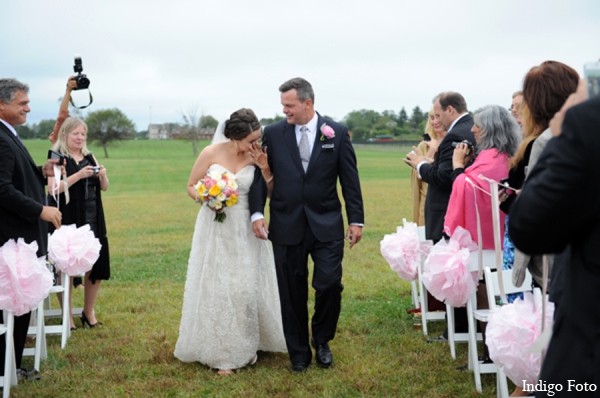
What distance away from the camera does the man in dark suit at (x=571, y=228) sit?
1910 millimetres

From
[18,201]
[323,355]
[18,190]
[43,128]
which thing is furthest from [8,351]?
[43,128]

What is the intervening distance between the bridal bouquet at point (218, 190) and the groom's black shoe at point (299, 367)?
1.62 m

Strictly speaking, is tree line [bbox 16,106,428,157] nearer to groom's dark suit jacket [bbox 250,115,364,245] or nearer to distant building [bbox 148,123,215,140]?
distant building [bbox 148,123,215,140]

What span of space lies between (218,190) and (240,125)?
28.1 inches

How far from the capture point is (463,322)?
7.25 meters

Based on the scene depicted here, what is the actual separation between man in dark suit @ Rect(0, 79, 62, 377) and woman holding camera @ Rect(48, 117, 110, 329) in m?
1.81

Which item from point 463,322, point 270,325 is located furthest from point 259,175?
point 463,322

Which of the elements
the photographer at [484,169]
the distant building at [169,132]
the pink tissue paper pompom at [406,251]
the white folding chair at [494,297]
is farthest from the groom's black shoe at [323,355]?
the distant building at [169,132]

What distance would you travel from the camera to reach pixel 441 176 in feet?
21.9

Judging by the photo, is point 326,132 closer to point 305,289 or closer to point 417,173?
point 305,289

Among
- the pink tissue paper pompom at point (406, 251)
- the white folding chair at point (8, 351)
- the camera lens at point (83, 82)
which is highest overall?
the camera lens at point (83, 82)

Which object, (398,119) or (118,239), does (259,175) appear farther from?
(398,119)

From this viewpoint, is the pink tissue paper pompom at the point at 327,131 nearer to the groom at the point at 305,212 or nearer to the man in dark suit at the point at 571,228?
the groom at the point at 305,212

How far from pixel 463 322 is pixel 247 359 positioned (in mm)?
2379
